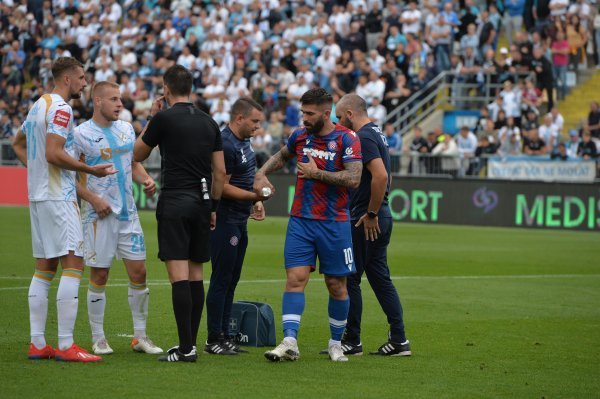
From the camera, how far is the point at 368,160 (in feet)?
32.8

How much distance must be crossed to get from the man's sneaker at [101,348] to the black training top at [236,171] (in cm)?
151

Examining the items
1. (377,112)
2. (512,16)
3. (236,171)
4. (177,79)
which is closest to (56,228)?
(177,79)

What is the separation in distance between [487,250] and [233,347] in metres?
12.6

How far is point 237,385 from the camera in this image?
27.4ft

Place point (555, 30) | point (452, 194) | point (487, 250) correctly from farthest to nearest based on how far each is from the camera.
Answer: point (555, 30), point (452, 194), point (487, 250)

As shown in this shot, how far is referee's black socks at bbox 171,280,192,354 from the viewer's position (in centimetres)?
916

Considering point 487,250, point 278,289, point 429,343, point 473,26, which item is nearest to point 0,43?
point 473,26

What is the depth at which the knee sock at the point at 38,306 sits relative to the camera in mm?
9281

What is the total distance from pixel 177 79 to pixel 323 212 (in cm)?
168

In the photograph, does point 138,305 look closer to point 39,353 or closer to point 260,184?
point 39,353

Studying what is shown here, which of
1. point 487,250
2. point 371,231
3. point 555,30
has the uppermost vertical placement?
point 555,30

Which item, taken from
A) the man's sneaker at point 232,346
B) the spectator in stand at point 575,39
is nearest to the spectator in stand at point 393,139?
the spectator in stand at point 575,39

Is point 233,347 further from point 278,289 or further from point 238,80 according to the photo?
point 238,80

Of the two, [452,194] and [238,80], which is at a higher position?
[238,80]
